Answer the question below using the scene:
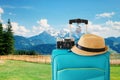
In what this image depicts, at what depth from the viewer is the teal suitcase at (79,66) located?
99.3 inches

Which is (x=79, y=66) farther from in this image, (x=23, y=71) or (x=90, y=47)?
(x=23, y=71)

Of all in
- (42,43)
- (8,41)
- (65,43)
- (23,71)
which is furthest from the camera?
(42,43)

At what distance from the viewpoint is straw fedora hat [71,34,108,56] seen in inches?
101

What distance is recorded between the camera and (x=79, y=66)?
2.54 metres

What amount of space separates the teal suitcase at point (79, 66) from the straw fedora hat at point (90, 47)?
0.03 m

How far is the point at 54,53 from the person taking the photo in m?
2.54

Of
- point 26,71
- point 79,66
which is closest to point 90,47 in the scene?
point 79,66

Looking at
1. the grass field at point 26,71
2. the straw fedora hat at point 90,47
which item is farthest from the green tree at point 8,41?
the straw fedora hat at point 90,47

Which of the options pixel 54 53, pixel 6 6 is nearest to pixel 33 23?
pixel 6 6

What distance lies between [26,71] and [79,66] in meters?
2.06

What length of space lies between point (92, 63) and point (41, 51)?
2.34 meters

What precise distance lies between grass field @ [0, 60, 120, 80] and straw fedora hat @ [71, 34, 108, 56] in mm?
1843

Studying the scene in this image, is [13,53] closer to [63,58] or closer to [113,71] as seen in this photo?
[113,71]

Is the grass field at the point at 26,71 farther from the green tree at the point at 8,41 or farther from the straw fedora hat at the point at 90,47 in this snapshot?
the straw fedora hat at the point at 90,47
